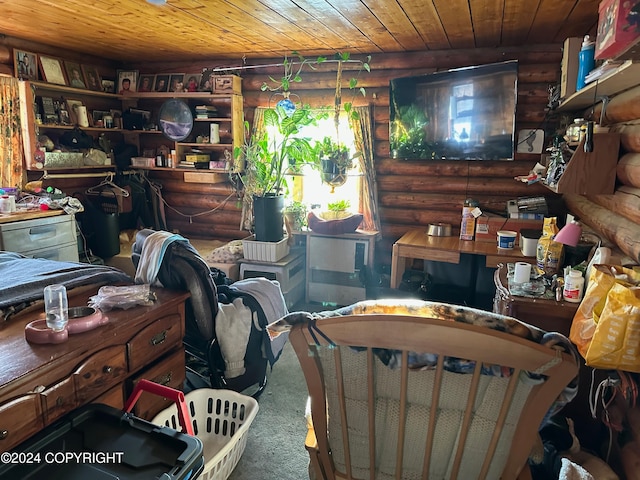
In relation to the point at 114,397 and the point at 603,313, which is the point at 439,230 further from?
the point at 114,397

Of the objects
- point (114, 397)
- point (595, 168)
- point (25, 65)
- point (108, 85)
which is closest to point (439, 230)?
point (595, 168)

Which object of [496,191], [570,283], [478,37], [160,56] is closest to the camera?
[570,283]

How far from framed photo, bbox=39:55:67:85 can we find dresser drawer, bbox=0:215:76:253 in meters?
1.27

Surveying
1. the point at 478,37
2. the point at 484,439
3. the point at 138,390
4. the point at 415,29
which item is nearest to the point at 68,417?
the point at 138,390

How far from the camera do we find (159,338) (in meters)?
1.94

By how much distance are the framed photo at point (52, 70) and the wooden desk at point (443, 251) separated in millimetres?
3338

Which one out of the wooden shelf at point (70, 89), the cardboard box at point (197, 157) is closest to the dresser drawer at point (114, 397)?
the cardboard box at point (197, 157)

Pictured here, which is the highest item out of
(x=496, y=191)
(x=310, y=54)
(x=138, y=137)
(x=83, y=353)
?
(x=310, y=54)

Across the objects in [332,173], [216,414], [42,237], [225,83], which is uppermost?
[225,83]

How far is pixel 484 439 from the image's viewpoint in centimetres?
121

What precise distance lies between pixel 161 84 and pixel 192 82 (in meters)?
0.40

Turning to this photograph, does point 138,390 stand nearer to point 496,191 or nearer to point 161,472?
point 161,472

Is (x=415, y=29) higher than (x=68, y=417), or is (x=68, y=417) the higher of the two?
(x=415, y=29)

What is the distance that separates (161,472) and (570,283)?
1.67 m
